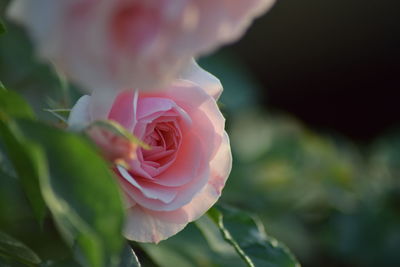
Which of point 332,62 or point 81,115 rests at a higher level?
point 81,115

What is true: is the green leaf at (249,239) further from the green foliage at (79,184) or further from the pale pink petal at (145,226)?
the green foliage at (79,184)

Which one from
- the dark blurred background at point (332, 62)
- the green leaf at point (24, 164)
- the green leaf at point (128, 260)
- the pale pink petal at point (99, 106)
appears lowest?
the dark blurred background at point (332, 62)

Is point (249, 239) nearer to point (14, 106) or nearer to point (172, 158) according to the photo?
point (172, 158)

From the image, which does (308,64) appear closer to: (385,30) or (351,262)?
(385,30)

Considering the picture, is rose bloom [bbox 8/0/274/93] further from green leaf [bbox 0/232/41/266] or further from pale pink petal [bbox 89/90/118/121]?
green leaf [bbox 0/232/41/266]

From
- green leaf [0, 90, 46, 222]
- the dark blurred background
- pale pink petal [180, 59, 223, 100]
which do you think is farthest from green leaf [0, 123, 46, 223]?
the dark blurred background

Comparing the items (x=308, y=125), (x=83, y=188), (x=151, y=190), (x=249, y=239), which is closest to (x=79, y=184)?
(x=83, y=188)

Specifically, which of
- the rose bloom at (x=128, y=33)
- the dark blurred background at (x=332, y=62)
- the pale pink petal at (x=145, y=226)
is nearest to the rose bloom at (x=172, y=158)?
the pale pink petal at (x=145, y=226)
